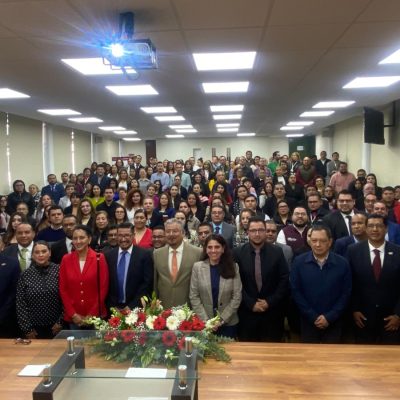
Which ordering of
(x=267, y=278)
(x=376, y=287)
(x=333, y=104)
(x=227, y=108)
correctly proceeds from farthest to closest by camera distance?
(x=227, y=108), (x=333, y=104), (x=267, y=278), (x=376, y=287)

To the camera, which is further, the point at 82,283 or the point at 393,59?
the point at 393,59

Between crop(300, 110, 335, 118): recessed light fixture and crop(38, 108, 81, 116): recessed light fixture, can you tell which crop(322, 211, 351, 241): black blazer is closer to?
crop(300, 110, 335, 118): recessed light fixture

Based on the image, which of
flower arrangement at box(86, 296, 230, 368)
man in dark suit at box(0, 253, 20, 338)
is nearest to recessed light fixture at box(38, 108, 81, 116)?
man in dark suit at box(0, 253, 20, 338)

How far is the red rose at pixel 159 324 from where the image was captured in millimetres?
2432

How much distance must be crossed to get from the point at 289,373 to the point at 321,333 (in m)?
1.01

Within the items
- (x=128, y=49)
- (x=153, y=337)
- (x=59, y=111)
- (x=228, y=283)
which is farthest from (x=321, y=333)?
(x=59, y=111)

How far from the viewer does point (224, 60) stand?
494 centimetres

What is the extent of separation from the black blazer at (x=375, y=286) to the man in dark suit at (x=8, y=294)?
300cm

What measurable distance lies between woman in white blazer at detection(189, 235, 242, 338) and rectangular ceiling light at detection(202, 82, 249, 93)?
3.72 m

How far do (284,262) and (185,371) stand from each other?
79.1 inches

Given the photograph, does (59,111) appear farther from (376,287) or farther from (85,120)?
(376,287)

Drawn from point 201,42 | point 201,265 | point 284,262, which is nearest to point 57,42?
point 201,42

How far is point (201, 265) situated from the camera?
3.39 metres

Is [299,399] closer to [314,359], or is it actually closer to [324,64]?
[314,359]
